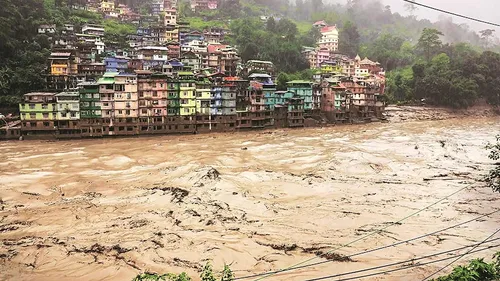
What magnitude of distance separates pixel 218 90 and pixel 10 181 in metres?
18.9

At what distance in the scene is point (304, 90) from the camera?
38969mm

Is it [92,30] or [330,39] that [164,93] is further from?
[330,39]

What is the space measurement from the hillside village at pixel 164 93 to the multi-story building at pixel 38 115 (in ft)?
0.22

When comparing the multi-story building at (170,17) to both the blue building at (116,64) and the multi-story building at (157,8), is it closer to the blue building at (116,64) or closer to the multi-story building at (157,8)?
the multi-story building at (157,8)

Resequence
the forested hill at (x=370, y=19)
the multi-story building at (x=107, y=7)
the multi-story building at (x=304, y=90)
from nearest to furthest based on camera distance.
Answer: the multi-story building at (x=304, y=90)
the multi-story building at (x=107, y=7)
the forested hill at (x=370, y=19)

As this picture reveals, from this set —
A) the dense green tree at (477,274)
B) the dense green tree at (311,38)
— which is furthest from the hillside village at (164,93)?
the dense green tree at (477,274)

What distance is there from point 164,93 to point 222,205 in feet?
62.5

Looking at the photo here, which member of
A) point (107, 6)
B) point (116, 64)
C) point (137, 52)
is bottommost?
point (116, 64)

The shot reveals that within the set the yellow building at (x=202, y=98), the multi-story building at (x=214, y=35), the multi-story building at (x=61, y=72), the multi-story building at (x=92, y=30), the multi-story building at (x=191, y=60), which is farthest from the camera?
the multi-story building at (x=214, y=35)

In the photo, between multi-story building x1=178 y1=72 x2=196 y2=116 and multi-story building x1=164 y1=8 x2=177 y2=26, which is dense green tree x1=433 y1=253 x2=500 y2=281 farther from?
multi-story building x1=164 y1=8 x2=177 y2=26

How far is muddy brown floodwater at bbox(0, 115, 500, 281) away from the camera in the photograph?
36.1 ft

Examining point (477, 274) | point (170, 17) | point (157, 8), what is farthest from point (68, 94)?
point (157, 8)

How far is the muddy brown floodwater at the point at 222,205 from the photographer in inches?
433

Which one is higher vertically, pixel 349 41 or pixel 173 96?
pixel 349 41
